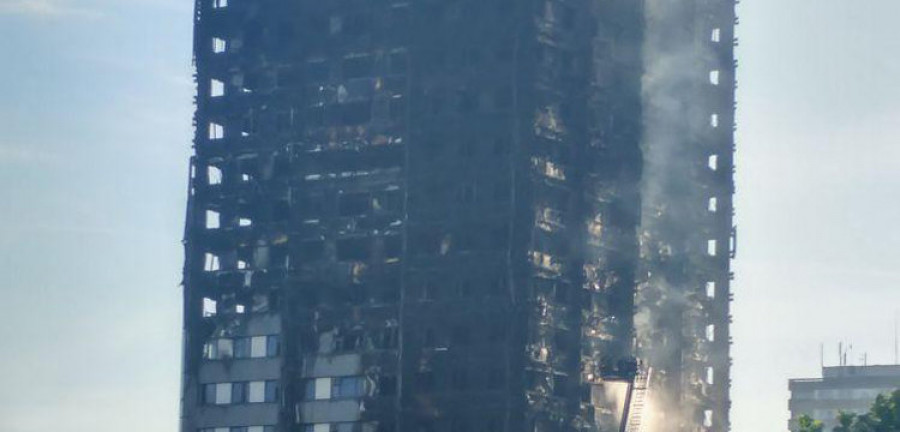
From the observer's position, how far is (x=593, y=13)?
19712 cm

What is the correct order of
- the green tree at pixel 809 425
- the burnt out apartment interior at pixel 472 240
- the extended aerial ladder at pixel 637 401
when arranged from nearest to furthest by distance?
the green tree at pixel 809 425 < the burnt out apartment interior at pixel 472 240 < the extended aerial ladder at pixel 637 401

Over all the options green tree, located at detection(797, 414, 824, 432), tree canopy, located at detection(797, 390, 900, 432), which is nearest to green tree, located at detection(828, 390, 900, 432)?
tree canopy, located at detection(797, 390, 900, 432)

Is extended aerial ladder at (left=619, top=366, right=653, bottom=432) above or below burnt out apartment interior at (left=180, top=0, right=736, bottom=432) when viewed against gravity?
below

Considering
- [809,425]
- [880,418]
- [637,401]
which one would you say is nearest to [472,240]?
[637,401]

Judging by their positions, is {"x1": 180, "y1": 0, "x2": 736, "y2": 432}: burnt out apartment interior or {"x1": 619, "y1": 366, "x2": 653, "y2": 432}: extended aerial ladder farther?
{"x1": 619, "y1": 366, "x2": 653, "y2": 432}: extended aerial ladder

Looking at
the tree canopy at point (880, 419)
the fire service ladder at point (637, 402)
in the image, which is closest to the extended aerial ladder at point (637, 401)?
the fire service ladder at point (637, 402)

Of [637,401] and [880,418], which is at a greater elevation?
[637,401]

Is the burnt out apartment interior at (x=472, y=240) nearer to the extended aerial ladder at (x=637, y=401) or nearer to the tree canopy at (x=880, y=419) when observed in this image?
the extended aerial ladder at (x=637, y=401)

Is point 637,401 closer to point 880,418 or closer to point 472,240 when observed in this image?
point 472,240

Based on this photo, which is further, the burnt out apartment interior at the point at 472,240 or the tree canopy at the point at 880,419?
the burnt out apartment interior at the point at 472,240

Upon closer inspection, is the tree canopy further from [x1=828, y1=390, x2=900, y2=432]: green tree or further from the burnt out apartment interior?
the burnt out apartment interior

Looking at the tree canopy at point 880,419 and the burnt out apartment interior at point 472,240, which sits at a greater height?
the burnt out apartment interior at point 472,240

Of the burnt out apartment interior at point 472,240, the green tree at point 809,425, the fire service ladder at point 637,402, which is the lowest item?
the green tree at point 809,425

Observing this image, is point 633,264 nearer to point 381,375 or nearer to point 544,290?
point 544,290
